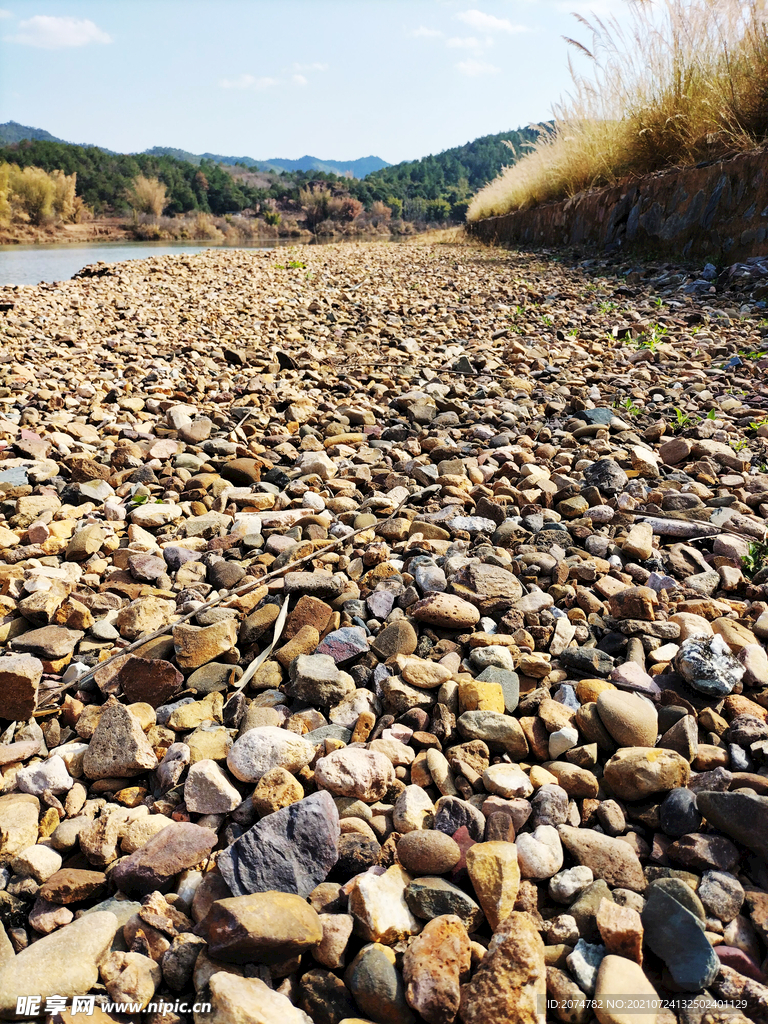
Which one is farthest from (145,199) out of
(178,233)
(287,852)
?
(287,852)

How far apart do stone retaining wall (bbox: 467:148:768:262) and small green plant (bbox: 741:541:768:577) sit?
4070mm

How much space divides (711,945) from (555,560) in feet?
3.17

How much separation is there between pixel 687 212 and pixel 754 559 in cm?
491

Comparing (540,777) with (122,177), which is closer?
(540,777)

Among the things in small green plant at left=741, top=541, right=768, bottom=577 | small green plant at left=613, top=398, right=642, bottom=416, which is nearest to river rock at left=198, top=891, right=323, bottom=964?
small green plant at left=741, top=541, right=768, bottom=577

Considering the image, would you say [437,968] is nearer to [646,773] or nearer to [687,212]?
[646,773]

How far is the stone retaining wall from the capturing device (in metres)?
4.80

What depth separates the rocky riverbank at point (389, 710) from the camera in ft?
2.63

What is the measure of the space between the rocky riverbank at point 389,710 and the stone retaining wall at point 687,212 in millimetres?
2786

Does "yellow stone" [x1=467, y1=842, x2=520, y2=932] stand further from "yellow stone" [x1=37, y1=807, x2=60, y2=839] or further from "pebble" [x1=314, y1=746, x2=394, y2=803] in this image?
"yellow stone" [x1=37, y1=807, x2=60, y2=839]

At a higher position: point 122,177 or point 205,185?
point 205,185

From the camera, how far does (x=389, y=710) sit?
1.25 m

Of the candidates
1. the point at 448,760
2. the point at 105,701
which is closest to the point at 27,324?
the point at 105,701

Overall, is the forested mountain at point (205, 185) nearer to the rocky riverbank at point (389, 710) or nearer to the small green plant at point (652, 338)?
the small green plant at point (652, 338)
